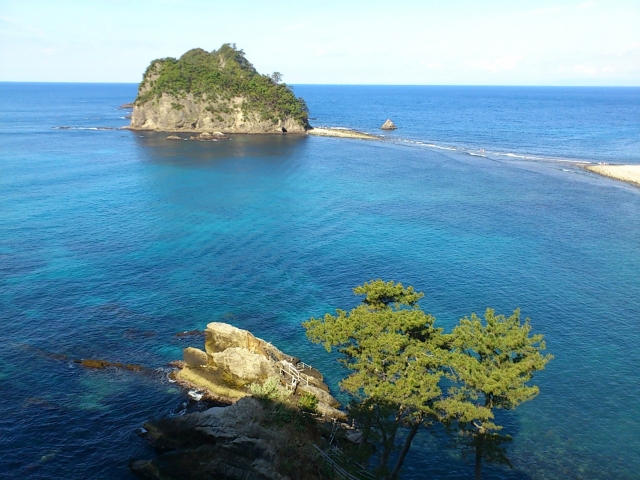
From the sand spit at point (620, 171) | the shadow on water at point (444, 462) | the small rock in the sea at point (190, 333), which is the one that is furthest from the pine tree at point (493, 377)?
the sand spit at point (620, 171)

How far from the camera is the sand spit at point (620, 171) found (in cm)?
13650

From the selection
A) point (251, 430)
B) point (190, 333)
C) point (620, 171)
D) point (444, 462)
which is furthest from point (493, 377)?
point (620, 171)

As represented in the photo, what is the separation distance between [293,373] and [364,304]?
42.4ft

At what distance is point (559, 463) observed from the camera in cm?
4244

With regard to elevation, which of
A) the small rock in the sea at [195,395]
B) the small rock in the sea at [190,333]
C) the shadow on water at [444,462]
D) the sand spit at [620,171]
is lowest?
the shadow on water at [444,462]

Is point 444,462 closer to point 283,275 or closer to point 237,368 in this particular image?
point 237,368

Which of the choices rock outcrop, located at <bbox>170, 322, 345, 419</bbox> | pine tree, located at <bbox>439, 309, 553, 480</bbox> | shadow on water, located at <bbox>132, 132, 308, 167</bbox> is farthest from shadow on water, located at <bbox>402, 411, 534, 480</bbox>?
shadow on water, located at <bbox>132, 132, 308, 167</bbox>

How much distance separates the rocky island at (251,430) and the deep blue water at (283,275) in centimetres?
352

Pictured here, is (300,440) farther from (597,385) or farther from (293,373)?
(597,385)

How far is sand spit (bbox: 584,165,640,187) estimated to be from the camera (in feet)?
448

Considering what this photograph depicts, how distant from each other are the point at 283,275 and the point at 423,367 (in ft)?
138

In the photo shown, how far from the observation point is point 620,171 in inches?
5650

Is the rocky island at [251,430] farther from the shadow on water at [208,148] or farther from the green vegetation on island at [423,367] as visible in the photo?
the shadow on water at [208,148]

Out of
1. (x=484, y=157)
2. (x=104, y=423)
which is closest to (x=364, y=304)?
(x=104, y=423)
